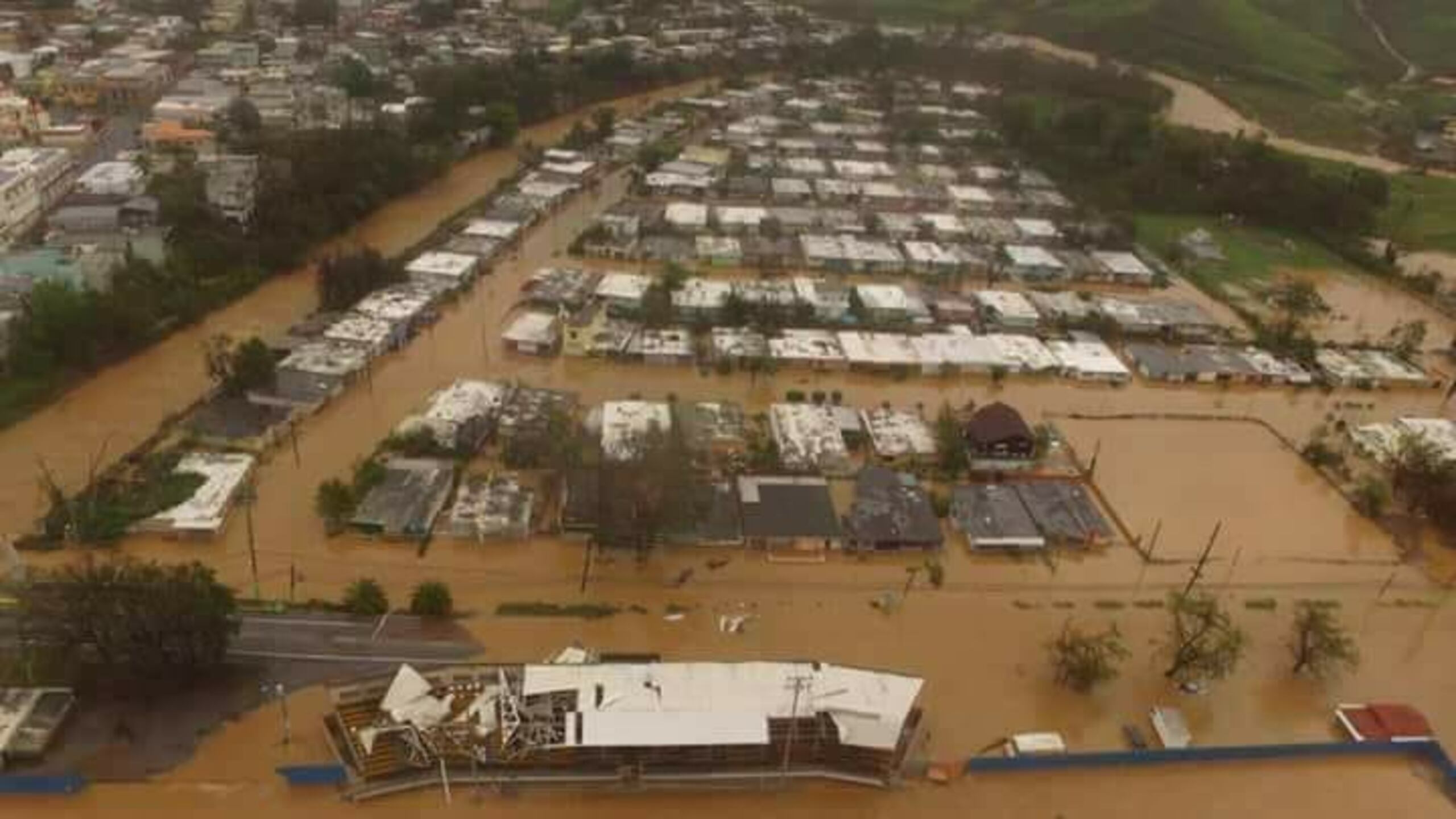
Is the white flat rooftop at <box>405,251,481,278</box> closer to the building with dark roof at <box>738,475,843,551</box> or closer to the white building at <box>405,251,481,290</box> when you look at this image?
the white building at <box>405,251,481,290</box>

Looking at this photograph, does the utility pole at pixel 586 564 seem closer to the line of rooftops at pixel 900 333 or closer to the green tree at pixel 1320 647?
the line of rooftops at pixel 900 333

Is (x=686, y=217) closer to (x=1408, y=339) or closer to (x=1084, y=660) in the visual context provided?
(x=1408, y=339)

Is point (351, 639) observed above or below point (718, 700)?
below

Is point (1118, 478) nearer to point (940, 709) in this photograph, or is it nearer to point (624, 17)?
point (940, 709)

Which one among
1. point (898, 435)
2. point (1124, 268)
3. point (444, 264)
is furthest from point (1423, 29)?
point (444, 264)

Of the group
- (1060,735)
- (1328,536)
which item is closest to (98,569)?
(1060,735)

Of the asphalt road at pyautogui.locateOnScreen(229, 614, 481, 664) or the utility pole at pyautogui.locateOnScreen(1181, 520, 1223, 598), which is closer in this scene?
the asphalt road at pyautogui.locateOnScreen(229, 614, 481, 664)


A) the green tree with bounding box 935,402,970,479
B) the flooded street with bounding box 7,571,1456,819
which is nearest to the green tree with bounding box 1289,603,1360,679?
the flooded street with bounding box 7,571,1456,819

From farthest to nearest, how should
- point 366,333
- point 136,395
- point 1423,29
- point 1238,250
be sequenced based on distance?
point 1423,29 < point 1238,250 < point 366,333 < point 136,395
